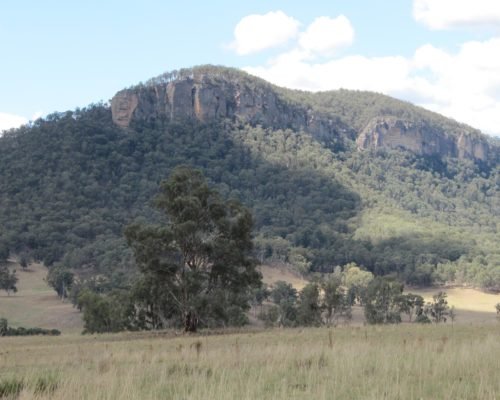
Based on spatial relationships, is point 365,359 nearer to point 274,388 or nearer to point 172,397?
point 274,388

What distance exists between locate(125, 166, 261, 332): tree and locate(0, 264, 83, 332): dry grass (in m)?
44.9

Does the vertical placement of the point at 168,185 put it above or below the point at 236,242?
above

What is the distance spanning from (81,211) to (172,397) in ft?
533

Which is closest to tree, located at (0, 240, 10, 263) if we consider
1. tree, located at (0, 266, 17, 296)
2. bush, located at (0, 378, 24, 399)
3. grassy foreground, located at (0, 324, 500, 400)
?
tree, located at (0, 266, 17, 296)

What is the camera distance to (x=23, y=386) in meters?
7.45

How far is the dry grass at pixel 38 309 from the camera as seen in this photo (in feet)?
258

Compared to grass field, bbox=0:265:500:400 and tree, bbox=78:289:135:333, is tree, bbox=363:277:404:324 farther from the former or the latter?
grass field, bbox=0:265:500:400

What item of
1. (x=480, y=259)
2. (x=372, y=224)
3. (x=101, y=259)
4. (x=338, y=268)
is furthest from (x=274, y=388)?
(x=372, y=224)

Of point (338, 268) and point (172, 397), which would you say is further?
point (338, 268)

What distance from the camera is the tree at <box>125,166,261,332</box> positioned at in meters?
31.5

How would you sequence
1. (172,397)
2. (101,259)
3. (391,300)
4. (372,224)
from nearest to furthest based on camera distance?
1. (172,397)
2. (391,300)
3. (101,259)
4. (372,224)

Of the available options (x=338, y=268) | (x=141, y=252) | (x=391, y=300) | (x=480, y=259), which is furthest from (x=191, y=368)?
(x=480, y=259)

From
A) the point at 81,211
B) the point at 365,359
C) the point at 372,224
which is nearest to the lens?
the point at 365,359

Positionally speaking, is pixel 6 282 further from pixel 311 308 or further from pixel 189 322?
pixel 189 322
